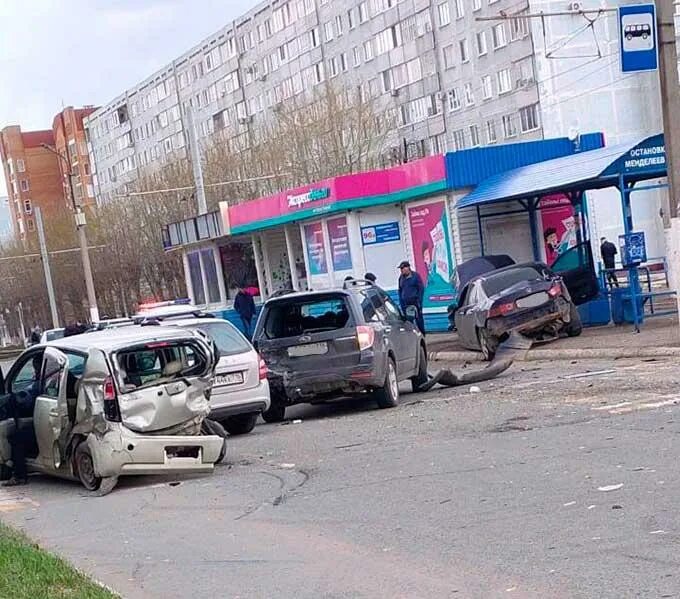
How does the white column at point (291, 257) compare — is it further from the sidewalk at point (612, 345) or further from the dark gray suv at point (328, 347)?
the dark gray suv at point (328, 347)

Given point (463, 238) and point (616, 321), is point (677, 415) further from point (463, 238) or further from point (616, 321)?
point (463, 238)

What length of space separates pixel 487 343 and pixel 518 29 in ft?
137

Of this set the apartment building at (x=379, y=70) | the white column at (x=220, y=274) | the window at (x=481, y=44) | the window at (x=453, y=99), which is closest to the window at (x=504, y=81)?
the apartment building at (x=379, y=70)

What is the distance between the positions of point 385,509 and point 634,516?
2.02 meters

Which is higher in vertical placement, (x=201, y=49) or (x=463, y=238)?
(x=201, y=49)

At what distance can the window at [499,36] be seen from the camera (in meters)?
61.4

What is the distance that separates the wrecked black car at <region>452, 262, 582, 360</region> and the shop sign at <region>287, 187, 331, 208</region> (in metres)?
10.4

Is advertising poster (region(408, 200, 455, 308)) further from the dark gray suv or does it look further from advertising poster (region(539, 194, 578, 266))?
the dark gray suv

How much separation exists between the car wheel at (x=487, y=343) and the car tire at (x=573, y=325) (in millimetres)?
1441

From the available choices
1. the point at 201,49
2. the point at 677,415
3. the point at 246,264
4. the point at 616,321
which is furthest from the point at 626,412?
the point at 201,49

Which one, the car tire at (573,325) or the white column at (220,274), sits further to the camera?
the white column at (220,274)

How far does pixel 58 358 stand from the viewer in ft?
39.1

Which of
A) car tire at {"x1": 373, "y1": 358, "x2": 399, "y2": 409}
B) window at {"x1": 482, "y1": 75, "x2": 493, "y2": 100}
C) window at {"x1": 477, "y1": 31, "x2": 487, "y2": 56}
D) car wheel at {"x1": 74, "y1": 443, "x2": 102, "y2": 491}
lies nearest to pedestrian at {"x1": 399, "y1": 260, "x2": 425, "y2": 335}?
car tire at {"x1": 373, "y1": 358, "x2": 399, "y2": 409}

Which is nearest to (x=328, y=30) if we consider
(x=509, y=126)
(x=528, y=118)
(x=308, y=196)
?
(x=509, y=126)
